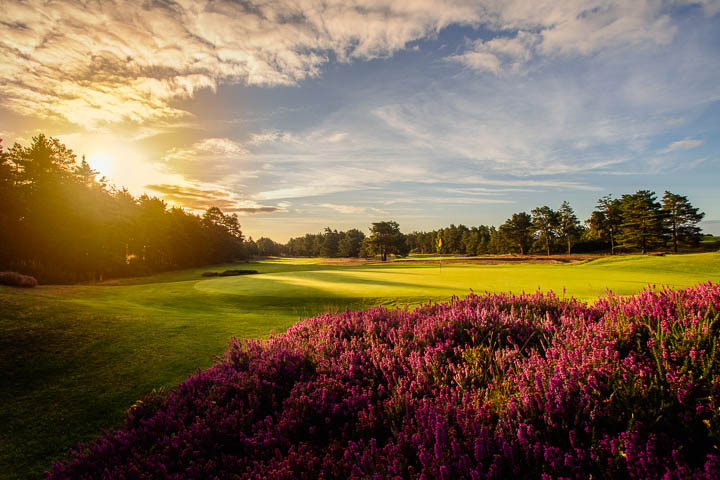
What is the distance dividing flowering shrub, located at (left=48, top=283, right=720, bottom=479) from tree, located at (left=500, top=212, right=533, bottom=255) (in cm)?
10120

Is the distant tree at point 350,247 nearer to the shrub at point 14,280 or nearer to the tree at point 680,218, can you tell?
the tree at point 680,218

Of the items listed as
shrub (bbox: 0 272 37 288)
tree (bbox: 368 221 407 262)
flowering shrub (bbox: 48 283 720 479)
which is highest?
tree (bbox: 368 221 407 262)

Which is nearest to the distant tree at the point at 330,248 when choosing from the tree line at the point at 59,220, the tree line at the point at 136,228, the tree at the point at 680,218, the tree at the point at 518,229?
the tree line at the point at 136,228

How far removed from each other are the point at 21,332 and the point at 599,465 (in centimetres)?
942

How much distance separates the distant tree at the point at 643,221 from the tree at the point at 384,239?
5225 cm

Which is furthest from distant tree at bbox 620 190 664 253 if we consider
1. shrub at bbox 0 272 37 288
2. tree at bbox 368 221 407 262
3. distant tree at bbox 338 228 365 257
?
shrub at bbox 0 272 37 288

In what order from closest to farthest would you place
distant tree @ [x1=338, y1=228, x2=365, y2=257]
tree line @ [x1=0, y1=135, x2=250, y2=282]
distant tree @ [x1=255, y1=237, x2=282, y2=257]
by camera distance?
tree line @ [x1=0, y1=135, x2=250, y2=282] < distant tree @ [x1=338, y1=228, x2=365, y2=257] < distant tree @ [x1=255, y1=237, x2=282, y2=257]

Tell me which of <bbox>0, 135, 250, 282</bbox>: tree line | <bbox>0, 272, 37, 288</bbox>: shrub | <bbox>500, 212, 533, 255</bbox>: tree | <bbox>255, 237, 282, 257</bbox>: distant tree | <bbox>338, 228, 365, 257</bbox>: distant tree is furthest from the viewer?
<bbox>255, 237, 282, 257</bbox>: distant tree

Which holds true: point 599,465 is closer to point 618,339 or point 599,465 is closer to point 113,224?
point 618,339

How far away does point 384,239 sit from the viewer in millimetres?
83812

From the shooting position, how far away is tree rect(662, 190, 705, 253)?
7025 centimetres

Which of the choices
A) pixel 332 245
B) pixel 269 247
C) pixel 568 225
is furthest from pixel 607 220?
pixel 269 247

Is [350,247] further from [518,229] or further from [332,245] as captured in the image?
[518,229]

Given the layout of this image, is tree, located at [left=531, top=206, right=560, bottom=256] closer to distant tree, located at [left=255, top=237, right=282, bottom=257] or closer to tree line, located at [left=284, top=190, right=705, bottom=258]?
tree line, located at [left=284, top=190, right=705, bottom=258]
